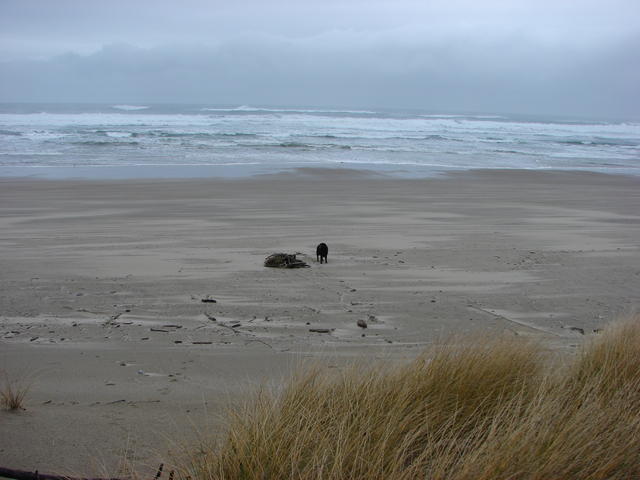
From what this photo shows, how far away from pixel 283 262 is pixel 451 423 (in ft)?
17.5

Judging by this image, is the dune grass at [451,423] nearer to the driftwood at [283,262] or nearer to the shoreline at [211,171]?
the driftwood at [283,262]

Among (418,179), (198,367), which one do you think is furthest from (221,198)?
(198,367)

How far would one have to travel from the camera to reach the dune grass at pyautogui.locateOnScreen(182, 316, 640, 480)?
7.78 feet

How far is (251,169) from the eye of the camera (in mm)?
24281

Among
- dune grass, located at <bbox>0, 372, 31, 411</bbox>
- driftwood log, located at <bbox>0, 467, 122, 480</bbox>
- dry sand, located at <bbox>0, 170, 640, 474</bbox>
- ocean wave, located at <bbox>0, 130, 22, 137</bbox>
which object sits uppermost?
ocean wave, located at <bbox>0, 130, 22, 137</bbox>

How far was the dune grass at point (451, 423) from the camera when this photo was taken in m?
2.37

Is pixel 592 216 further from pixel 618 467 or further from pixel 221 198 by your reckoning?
pixel 618 467

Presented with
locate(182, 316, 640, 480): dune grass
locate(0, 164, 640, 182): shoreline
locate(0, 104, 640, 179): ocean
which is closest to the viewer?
locate(182, 316, 640, 480): dune grass

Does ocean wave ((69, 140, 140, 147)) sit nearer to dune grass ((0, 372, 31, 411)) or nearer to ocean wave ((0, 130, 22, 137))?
ocean wave ((0, 130, 22, 137))

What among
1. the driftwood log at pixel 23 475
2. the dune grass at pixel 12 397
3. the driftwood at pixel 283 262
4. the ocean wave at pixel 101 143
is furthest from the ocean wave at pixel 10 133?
the driftwood log at pixel 23 475

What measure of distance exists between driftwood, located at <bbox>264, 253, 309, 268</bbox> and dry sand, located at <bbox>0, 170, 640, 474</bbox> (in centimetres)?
20

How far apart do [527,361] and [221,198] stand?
1319 centimetres

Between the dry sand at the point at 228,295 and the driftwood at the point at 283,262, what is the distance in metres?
0.20

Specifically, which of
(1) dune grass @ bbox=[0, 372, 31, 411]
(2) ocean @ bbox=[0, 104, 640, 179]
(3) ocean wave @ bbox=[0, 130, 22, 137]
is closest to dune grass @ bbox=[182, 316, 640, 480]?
(1) dune grass @ bbox=[0, 372, 31, 411]
